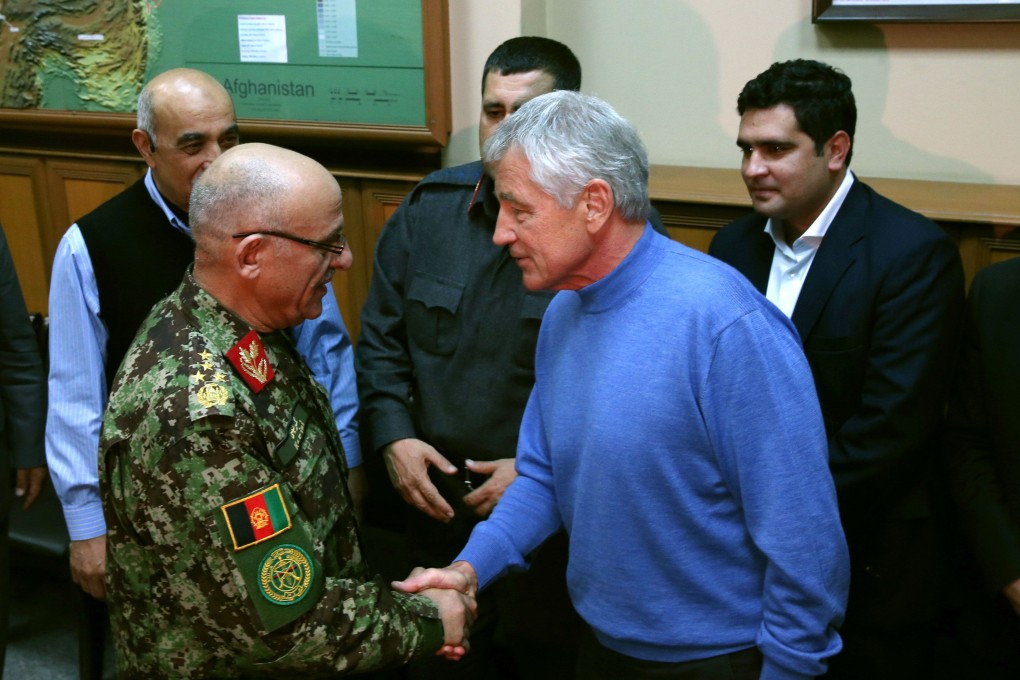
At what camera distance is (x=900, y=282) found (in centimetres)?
202

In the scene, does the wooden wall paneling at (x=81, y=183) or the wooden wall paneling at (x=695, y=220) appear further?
the wooden wall paneling at (x=81, y=183)

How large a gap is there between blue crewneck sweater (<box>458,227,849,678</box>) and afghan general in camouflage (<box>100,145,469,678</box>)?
0.38 metres

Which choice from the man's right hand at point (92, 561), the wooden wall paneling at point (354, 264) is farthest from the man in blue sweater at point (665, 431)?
the wooden wall paneling at point (354, 264)

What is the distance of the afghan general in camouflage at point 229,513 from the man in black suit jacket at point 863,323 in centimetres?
102

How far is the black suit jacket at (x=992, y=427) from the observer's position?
6.08 feet

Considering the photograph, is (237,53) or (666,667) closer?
(666,667)

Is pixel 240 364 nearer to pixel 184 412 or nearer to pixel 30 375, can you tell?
pixel 184 412

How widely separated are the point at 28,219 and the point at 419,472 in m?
2.55

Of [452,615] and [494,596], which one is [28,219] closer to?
[494,596]

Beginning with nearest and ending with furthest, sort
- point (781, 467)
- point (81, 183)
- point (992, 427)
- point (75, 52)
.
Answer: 1. point (781, 467)
2. point (992, 427)
3. point (75, 52)
4. point (81, 183)

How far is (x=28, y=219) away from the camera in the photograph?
3824 millimetres

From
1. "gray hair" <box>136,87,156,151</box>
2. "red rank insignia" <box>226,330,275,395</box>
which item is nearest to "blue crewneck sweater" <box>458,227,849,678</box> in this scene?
"red rank insignia" <box>226,330,275,395</box>

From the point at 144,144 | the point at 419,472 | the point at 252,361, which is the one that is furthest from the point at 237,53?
the point at 252,361

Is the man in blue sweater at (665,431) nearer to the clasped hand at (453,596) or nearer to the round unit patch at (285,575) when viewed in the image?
the clasped hand at (453,596)
